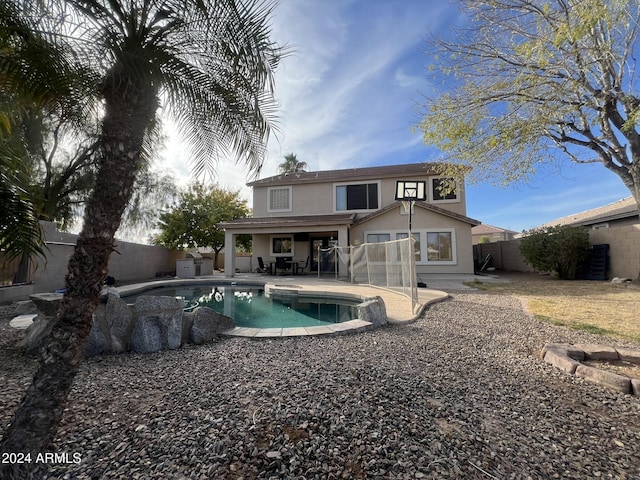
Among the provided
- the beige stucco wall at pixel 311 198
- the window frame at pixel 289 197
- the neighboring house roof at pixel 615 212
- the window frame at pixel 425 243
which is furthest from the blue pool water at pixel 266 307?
the neighboring house roof at pixel 615 212

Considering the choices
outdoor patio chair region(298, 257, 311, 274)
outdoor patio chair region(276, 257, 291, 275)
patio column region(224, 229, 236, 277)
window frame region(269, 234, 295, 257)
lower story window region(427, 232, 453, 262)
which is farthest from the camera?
window frame region(269, 234, 295, 257)

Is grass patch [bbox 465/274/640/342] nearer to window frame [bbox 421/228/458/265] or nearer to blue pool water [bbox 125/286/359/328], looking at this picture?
blue pool water [bbox 125/286/359/328]

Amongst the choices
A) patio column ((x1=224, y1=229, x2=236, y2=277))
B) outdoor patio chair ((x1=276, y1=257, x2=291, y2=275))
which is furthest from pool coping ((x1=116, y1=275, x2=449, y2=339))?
outdoor patio chair ((x1=276, y1=257, x2=291, y2=275))

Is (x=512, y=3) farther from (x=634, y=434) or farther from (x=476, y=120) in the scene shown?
(x=634, y=434)

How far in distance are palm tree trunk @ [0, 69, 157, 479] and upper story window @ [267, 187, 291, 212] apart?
15251mm

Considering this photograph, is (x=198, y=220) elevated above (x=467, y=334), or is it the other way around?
(x=198, y=220)

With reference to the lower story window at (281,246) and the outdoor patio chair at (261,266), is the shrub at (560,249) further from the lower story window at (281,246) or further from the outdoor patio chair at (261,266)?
the outdoor patio chair at (261,266)

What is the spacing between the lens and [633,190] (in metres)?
8.00

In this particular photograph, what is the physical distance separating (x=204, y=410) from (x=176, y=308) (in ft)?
7.91

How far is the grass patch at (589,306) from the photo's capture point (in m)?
4.81

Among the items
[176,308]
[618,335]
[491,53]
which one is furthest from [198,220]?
[618,335]

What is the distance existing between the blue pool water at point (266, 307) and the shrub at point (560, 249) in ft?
33.2

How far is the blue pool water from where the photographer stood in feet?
21.9

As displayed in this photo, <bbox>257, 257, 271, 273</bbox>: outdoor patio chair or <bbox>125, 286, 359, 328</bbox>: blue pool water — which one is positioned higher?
<bbox>257, 257, 271, 273</bbox>: outdoor patio chair
